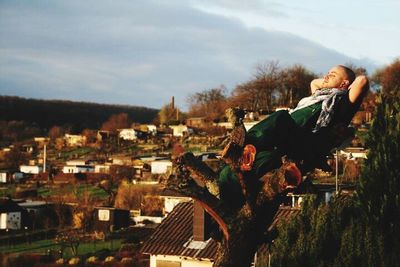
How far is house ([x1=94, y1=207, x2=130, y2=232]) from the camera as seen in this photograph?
140 ft

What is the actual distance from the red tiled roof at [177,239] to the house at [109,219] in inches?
775

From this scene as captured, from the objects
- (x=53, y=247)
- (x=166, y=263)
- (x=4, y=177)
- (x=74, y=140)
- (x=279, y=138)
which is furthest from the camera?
(x=74, y=140)

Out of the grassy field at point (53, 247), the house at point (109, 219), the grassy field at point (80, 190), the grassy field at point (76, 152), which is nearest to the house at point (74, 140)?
the grassy field at point (76, 152)

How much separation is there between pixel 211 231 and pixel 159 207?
129 feet

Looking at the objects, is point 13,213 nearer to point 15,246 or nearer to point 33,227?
point 33,227

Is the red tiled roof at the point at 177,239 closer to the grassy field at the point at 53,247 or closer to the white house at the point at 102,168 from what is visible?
the grassy field at the point at 53,247

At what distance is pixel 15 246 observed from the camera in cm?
3700

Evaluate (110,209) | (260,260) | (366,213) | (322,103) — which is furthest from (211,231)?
(110,209)

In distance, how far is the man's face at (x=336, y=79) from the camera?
17.1 feet

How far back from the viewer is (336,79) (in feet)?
17.2

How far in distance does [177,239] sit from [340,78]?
55.4 feet

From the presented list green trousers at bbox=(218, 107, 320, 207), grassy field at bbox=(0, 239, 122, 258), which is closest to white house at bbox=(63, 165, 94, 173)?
grassy field at bbox=(0, 239, 122, 258)

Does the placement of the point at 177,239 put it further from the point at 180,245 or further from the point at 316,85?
the point at 316,85

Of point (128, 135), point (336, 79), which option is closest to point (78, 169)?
point (128, 135)
